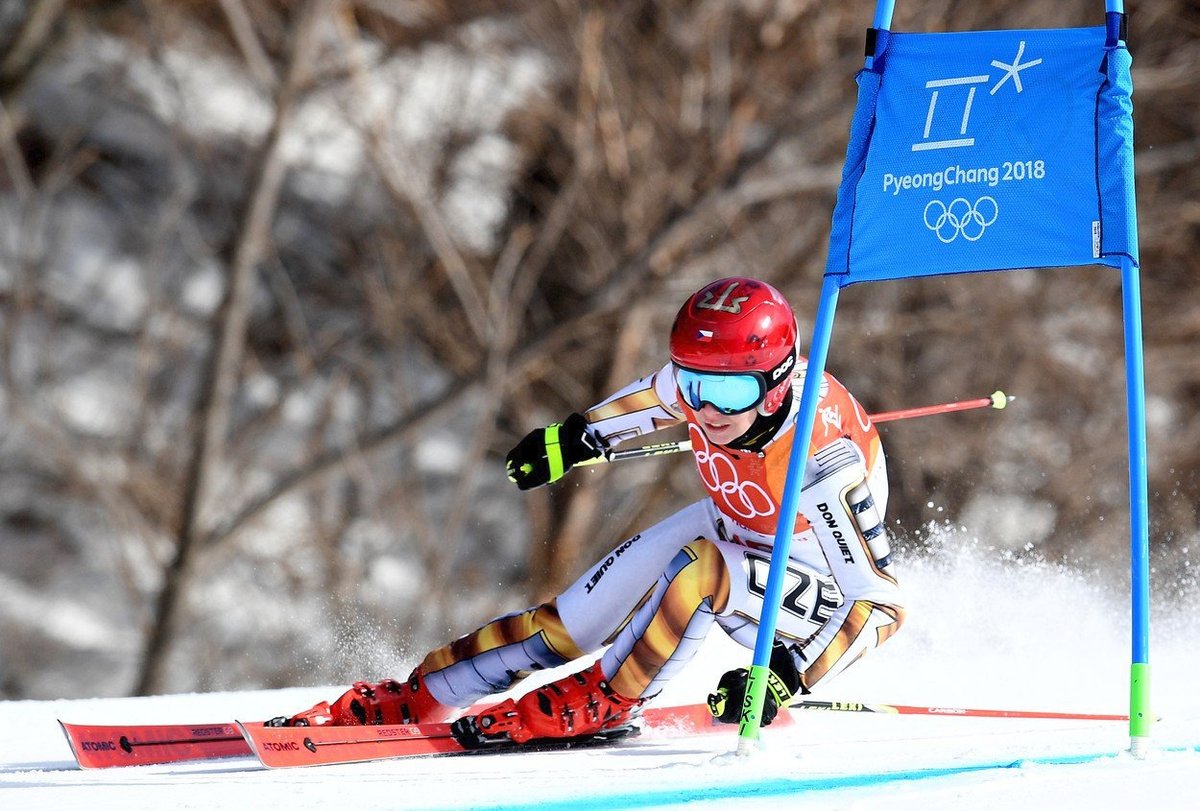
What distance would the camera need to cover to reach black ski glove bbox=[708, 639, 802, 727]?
3471mm

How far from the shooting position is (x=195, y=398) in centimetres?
1195

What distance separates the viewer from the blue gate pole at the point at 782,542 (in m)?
3.38

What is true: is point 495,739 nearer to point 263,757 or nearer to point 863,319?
point 263,757

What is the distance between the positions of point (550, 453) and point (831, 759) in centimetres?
122

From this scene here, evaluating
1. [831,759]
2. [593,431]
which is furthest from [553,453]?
[831,759]

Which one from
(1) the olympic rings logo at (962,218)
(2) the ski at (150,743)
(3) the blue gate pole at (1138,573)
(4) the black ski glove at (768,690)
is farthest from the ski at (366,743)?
(1) the olympic rings logo at (962,218)

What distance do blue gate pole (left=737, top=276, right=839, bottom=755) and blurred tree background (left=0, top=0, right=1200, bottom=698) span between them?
7.19 m

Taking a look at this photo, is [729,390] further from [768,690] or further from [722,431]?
[768,690]

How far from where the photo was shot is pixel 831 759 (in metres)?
3.46

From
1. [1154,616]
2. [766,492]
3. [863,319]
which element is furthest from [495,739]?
[863,319]

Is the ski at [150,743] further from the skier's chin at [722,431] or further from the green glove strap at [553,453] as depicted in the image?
the skier's chin at [722,431]

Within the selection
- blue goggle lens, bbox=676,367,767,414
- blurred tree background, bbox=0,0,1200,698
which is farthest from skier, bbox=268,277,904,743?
blurred tree background, bbox=0,0,1200,698

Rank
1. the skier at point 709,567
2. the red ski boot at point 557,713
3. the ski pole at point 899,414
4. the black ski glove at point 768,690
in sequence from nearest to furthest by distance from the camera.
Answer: the black ski glove at point 768,690 → the skier at point 709,567 → the red ski boot at point 557,713 → the ski pole at point 899,414

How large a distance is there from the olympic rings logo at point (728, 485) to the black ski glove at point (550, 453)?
1.18 ft
